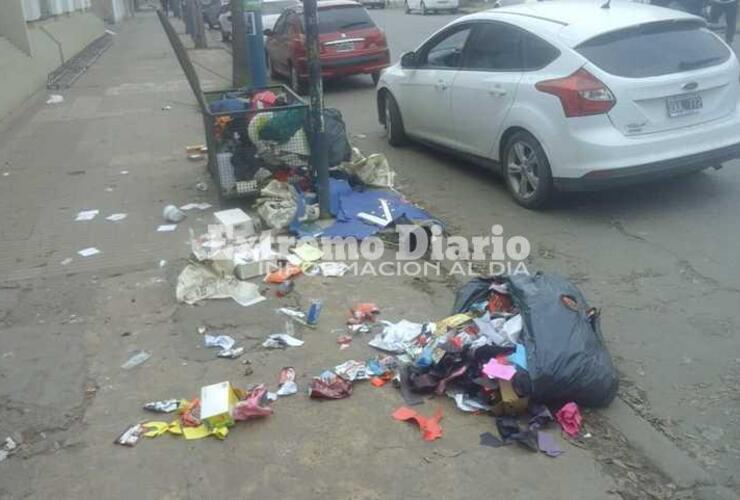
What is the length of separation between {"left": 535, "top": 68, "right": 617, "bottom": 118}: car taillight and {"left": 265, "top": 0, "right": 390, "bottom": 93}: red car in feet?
28.2

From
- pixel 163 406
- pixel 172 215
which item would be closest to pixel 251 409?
pixel 163 406

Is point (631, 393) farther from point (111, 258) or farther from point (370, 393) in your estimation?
point (111, 258)

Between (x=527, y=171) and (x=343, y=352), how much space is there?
304 cm

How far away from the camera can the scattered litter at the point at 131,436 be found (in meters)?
3.66

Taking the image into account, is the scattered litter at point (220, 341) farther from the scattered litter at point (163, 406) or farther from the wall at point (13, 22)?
the wall at point (13, 22)

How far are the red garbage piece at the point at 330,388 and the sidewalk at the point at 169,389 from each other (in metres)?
0.05

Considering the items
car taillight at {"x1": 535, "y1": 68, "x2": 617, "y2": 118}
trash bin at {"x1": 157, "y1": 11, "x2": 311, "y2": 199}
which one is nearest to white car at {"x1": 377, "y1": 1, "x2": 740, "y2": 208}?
car taillight at {"x1": 535, "y1": 68, "x2": 617, "y2": 118}

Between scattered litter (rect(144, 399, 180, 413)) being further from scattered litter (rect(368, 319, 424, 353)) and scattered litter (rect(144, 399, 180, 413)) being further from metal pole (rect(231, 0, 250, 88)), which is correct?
metal pole (rect(231, 0, 250, 88))

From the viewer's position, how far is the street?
11.1 feet

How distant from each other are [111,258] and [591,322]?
3991 mm

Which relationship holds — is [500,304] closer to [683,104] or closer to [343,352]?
[343,352]

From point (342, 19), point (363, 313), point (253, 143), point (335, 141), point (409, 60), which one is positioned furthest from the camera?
point (342, 19)

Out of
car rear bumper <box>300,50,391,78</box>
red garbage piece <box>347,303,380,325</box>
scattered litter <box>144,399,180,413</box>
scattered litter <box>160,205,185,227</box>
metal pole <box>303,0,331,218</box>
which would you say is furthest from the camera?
car rear bumper <box>300,50,391,78</box>

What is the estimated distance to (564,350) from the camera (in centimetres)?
378
